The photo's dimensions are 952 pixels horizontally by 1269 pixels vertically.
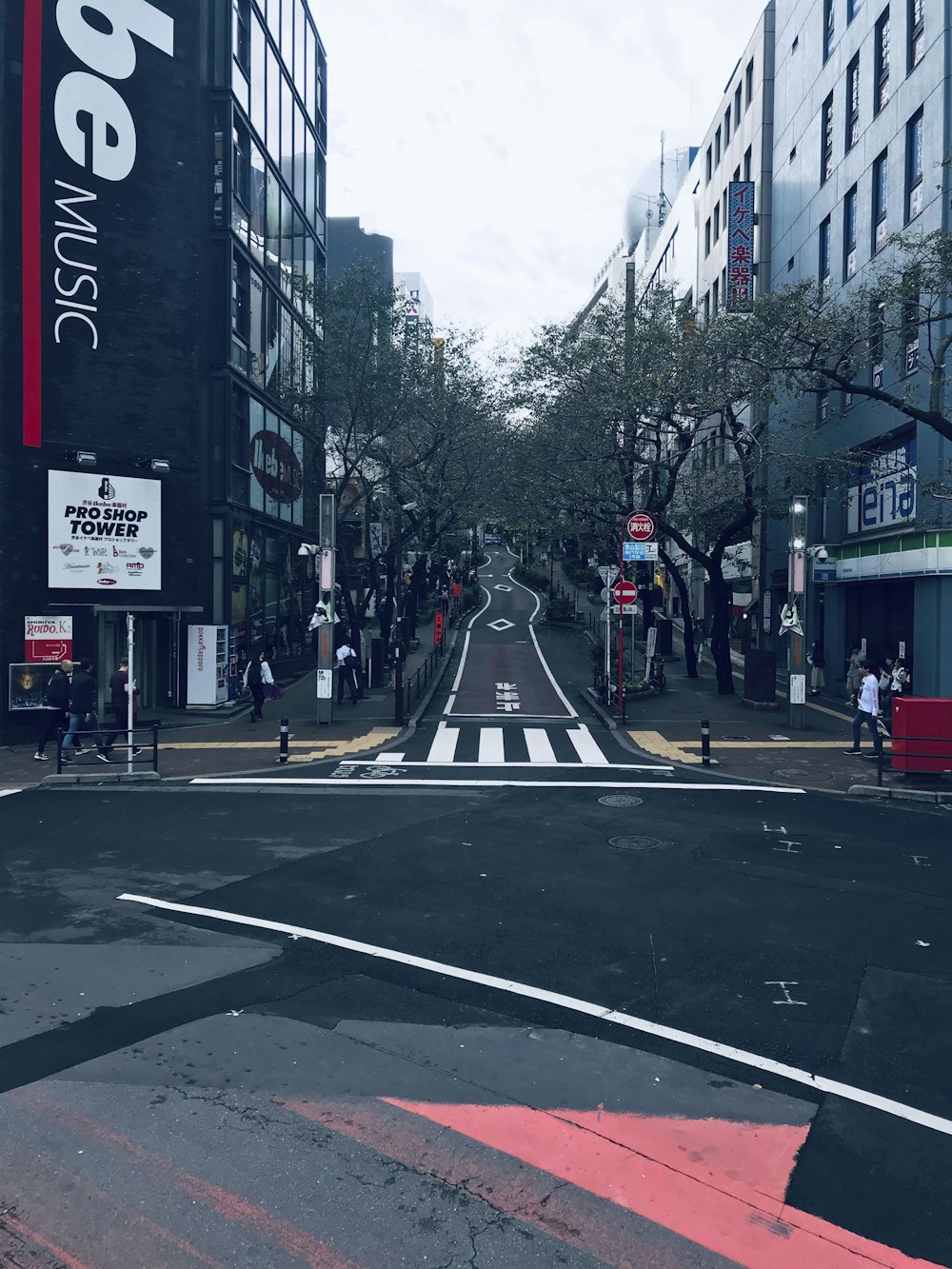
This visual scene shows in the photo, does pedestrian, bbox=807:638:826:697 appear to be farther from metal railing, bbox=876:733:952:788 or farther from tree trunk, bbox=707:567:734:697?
metal railing, bbox=876:733:952:788

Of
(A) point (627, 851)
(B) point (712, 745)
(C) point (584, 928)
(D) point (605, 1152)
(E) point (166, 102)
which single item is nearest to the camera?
(D) point (605, 1152)

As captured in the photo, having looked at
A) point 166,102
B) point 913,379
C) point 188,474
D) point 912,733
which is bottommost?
point 912,733

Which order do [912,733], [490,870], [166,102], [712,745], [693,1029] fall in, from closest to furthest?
1. [693,1029]
2. [490,870]
3. [912,733]
4. [712,745]
5. [166,102]

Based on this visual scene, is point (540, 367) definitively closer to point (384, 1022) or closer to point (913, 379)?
point (913, 379)

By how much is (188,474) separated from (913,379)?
19.6 m

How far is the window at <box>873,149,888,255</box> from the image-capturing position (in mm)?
27234

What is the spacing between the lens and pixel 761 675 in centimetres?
2808

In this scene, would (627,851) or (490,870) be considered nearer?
(490,870)

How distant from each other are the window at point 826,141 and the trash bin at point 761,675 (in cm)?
1736

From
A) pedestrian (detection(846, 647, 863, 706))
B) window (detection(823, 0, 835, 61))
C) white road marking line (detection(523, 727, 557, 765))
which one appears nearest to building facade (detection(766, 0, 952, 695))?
window (detection(823, 0, 835, 61))

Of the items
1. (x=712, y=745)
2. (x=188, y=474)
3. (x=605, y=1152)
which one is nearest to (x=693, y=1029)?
(x=605, y=1152)

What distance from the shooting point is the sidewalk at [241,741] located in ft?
61.1

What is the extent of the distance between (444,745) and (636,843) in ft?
30.3

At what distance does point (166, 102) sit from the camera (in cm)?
2464
